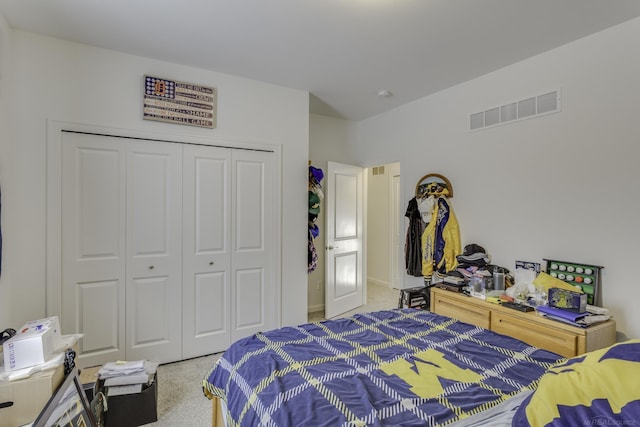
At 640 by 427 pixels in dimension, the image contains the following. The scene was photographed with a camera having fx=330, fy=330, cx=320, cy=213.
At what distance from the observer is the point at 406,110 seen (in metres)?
3.85

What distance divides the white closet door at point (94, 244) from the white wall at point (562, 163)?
307 cm

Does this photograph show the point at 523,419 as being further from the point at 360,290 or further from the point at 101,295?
the point at 360,290

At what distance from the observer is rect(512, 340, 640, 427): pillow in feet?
3.05

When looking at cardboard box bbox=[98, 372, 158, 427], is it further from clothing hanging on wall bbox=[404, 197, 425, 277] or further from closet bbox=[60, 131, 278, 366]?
clothing hanging on wall bbox=[404, 197, 425, 277]

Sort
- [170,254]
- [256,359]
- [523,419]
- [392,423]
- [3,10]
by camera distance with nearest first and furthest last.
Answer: [523,419] < [392,423] < [256,359] < [3,10] < [170,254]

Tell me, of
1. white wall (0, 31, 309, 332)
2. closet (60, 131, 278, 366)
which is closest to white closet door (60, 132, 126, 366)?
closet (60, 131, 278, 366)

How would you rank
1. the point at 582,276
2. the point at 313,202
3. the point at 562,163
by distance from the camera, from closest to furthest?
1. the point at 582,276
2. the point at 562,163
3. the point at 313,202

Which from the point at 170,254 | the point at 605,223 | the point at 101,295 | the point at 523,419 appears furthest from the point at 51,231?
the point at 605,223

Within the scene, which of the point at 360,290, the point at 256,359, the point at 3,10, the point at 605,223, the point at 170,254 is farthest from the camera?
the point at 360,290

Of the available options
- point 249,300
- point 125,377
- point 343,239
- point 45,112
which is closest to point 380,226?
point 343,239

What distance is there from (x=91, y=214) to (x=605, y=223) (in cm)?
377

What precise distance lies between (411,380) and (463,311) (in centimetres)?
168

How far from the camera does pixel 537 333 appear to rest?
2277 mm

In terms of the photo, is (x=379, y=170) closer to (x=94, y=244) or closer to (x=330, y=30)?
(x=330, y=30)
